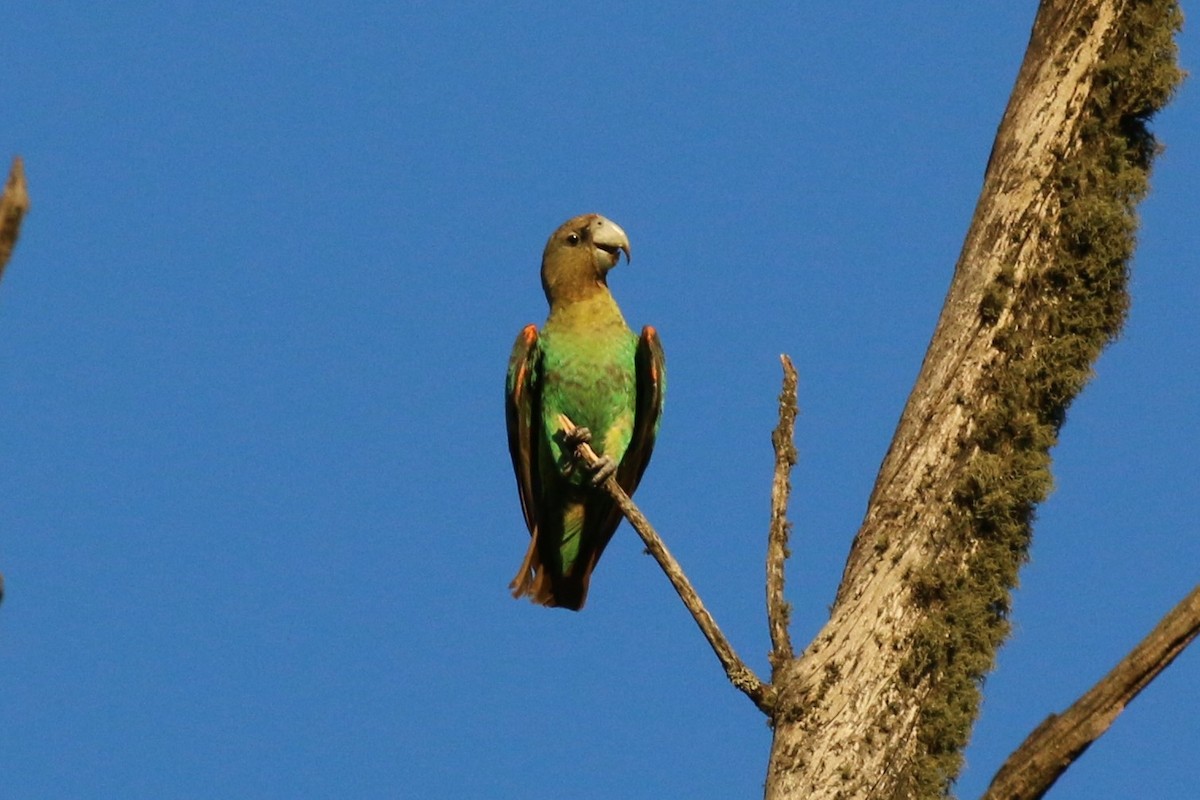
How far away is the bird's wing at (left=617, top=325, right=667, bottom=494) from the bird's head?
497 millimetres

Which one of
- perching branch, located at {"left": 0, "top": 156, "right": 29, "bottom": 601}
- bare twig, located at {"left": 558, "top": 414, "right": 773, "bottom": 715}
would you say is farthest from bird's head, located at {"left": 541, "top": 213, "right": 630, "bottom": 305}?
perching branch, located at {"left": 0, "top": 156, "right": 29, "bottom": 601}

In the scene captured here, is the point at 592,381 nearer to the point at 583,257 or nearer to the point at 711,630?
the point at 583,257

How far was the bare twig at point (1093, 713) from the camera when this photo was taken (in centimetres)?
475

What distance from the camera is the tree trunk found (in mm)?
5633

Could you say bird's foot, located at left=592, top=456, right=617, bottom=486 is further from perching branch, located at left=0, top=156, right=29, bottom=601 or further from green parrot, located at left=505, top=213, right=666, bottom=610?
perching branch, located at left=0, top=156, right=29, bottom=601

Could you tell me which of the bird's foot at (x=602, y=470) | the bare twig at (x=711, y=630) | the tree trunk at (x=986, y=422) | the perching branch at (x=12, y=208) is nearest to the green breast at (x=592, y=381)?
the bird's foot at (x=602, y=470)

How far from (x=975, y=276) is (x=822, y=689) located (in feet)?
5.28

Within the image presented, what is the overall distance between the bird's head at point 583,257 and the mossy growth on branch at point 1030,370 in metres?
3.30

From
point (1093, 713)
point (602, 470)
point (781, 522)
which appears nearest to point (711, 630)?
point (781, 522)

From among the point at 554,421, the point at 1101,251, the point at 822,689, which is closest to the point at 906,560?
the point at 822,689

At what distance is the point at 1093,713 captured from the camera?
4777 mm

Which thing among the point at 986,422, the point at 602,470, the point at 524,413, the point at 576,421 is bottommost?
the point at 986,422

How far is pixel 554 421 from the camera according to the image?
8477 mm

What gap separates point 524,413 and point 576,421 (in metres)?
0.29
